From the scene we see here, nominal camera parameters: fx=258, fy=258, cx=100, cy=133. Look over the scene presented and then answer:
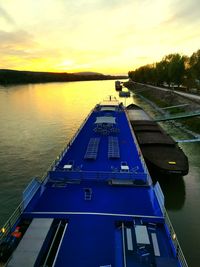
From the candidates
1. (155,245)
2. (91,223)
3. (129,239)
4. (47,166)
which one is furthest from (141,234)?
(47,166)

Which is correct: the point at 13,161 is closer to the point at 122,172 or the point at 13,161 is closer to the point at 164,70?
the point at 122,172

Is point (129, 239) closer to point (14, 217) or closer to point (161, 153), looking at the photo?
point (14, 217)

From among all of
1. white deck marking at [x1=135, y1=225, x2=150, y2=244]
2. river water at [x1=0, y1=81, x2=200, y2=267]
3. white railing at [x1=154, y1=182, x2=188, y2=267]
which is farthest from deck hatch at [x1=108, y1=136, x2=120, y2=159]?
white deck marking at [x1=135, y1=225, x2=150, y2=244]

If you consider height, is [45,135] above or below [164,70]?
below

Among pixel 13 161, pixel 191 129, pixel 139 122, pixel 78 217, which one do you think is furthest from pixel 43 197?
pixel 191 129

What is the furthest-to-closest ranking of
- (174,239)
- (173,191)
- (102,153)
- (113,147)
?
(113,147)
(173,191)
(102,153)
(174,239)

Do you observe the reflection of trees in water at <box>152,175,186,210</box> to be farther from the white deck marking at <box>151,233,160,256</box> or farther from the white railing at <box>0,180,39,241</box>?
the white railing at <box>0,180,39,241</box>
